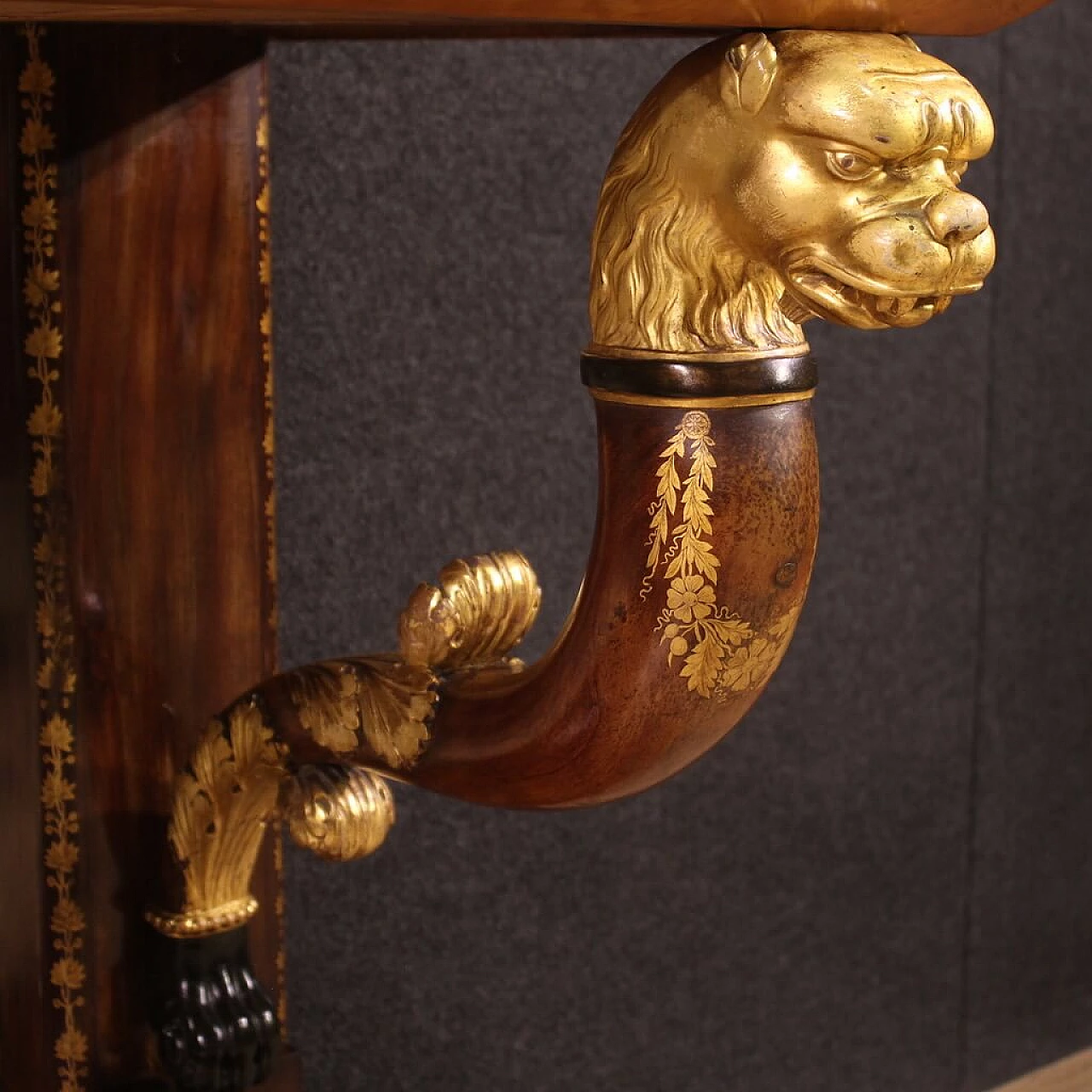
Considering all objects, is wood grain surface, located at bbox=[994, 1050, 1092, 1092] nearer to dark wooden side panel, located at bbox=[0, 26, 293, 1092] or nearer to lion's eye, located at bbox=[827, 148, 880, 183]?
dark wooden side panel, located at bbox=[0, 26, 293, 1092]

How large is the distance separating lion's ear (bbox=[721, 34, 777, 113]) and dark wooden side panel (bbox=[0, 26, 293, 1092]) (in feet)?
0.68

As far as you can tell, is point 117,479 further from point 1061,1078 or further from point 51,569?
point 1061,1078

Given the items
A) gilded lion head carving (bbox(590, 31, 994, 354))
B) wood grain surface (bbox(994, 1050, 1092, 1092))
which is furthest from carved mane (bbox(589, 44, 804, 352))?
wood grain surface (bbox(994, 1050, 1092, 1092))

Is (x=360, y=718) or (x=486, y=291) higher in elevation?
(x=486, y=291)

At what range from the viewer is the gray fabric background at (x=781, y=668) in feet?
2.49

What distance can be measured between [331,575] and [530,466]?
0.38 ft

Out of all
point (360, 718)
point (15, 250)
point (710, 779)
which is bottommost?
point (710, 779)

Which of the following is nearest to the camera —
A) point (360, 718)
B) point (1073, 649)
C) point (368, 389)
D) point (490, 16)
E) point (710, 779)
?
point (490, 16)

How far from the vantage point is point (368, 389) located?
76 cm

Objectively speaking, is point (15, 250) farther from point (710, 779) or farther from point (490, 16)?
point (710, 779)

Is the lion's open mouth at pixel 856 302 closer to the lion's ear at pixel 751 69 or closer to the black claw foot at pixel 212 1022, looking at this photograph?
the lion's ear at pixel 751 69

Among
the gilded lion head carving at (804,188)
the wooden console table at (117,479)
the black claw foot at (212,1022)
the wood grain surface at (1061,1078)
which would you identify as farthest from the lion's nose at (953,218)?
the wood grain surface at (1061,1078)

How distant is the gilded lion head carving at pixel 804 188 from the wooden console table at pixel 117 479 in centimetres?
12

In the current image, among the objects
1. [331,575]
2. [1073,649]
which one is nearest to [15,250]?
[331,575]
